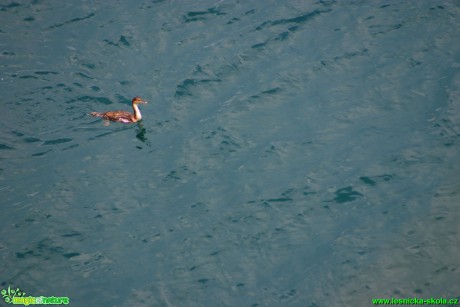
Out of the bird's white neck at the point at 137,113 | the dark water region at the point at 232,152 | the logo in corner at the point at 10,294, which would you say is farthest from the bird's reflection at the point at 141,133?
the logo in corner at the point at 10,294

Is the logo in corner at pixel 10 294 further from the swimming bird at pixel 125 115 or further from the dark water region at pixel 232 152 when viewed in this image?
the swimming bird at pixel 125 115

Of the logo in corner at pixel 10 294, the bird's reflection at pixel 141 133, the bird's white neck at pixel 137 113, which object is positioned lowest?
the logo in corner at pixel 10 294

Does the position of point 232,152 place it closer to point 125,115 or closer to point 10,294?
point 125,115

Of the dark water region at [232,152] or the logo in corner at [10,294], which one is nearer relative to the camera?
the logo in corner at [10,294]

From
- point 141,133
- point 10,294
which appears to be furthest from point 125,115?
point 10,294

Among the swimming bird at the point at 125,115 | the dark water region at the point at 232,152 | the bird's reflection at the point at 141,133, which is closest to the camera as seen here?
the dark water region at the point at 232,152

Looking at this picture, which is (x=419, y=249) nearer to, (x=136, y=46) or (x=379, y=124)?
(x=379, y=124)

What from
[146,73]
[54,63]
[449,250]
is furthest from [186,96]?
[449,250]
